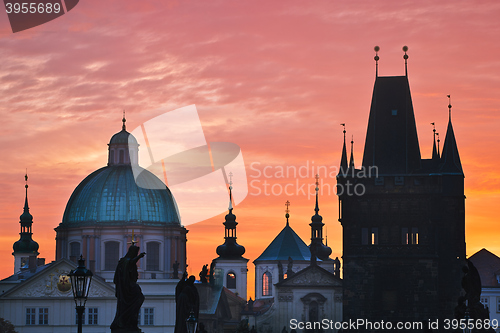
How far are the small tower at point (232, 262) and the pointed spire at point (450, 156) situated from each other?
44392mm

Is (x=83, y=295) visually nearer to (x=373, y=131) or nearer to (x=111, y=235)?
(x=373, y=131)

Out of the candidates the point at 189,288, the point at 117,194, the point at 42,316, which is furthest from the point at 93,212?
the point at 189,288

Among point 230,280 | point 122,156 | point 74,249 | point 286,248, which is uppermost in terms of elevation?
point 122,156

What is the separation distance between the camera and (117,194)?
120625 mm

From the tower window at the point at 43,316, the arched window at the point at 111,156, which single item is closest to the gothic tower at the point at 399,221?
the tower window at the point at 43,316

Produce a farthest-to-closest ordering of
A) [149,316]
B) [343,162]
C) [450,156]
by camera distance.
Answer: [149,316] < [343,162] < [450,156]

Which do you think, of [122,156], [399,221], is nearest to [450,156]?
[399,221]

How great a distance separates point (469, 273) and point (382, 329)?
66657mm

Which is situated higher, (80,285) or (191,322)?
(80,285)

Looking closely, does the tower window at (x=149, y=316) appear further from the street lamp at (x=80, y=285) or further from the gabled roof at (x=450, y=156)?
the street lamp at (x=80, y=285)

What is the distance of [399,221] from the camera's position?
99375 mm

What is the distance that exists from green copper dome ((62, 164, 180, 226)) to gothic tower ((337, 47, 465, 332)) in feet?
81.2

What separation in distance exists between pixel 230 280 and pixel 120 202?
28293 mm

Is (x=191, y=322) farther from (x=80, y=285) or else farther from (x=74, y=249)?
(x=74, y=249)
